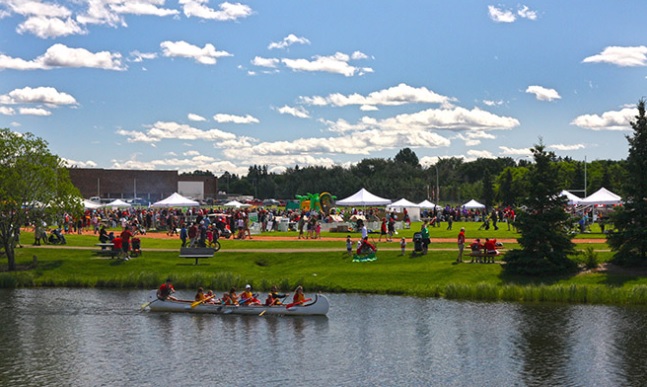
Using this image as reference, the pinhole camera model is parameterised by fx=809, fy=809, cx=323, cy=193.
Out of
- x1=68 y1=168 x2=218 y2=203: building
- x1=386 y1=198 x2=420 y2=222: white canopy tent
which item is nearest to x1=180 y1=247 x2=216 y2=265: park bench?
x1=386 y1=198 x2=420 y2=222: white canopy tent

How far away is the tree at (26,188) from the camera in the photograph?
43000 mm

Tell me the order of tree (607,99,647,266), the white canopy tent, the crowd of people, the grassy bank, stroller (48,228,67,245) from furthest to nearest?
the white canopy tent < stroller (48,228,67,245) < tree (607,99,647,266) < the grassy bank < the crowd of people

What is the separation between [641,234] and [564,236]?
336 cm

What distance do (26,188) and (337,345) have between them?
23.9m

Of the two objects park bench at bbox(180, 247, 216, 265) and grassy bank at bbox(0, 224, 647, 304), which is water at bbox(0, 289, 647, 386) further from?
park bench at bbox(180, 247, 216, 265)

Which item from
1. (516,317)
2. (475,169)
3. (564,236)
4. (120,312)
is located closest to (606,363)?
(516,317)

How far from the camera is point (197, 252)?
43.2 metres

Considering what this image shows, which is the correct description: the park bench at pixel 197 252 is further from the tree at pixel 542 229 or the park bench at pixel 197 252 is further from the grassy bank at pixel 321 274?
the tree at pixel 542 229

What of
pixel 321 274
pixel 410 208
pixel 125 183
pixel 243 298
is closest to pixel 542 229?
pixel 321 274

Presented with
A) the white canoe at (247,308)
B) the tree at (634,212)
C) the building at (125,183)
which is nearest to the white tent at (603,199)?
the tree at (634,212)

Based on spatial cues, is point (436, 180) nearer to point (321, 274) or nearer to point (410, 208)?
point (410, 208)

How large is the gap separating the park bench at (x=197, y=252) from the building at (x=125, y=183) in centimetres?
9787

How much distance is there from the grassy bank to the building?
3733 inches

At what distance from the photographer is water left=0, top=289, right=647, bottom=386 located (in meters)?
23.1
